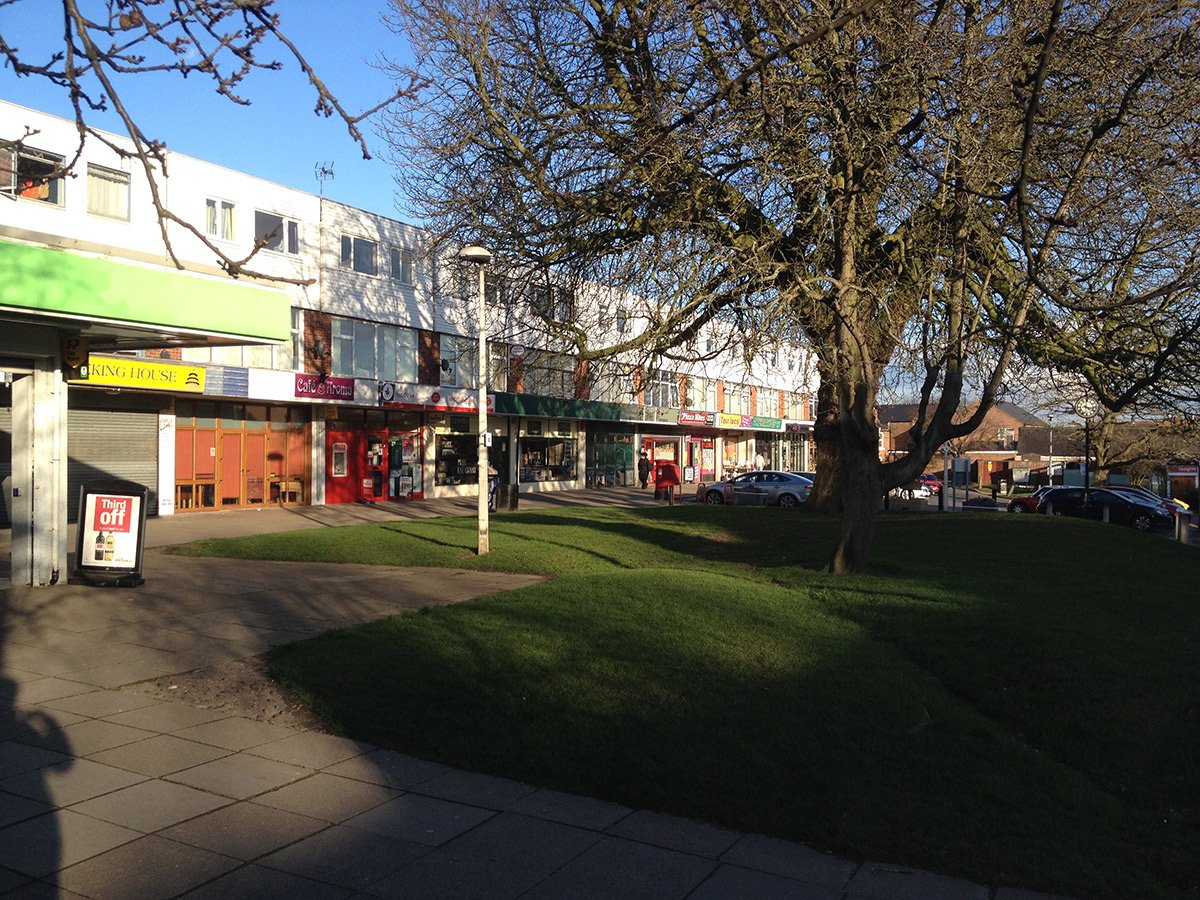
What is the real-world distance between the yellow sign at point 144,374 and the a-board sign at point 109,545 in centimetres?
1073

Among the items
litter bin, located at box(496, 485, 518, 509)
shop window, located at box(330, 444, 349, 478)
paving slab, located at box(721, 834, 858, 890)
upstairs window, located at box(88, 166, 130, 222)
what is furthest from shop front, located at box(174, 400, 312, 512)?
paving slab, located at box(721, 834, 858, 890)

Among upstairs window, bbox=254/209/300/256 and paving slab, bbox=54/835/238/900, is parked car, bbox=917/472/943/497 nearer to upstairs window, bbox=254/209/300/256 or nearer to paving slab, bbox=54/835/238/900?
upstairs window, bbox=254/209/300/256

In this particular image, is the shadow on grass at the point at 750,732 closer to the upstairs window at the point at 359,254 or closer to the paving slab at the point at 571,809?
the paving slab at the point at 571,809

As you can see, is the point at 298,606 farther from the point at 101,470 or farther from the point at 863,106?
the point at 101,470

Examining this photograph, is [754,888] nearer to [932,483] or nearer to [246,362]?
[246,362]

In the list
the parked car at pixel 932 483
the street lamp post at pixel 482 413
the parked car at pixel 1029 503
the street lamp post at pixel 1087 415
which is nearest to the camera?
the street lamp post at pixel 482 413

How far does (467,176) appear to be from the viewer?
1504 cm

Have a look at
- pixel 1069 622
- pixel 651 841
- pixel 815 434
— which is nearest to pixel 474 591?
pixel 1069 622

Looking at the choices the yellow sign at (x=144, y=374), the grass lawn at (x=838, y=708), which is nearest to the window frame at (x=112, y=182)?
the yellow sign at (x=144, y=374)

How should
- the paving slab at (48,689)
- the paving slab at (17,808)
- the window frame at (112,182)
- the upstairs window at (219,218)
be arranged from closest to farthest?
the paving slab at (17,808) < the paving slab at (48,689) < the window frame at (112,182) < the upstairs window at (219,218)

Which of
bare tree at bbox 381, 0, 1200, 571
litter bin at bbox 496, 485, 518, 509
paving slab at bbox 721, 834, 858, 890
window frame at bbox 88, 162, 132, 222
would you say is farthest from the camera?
litter bin at bbox 496, 485, 518, 509

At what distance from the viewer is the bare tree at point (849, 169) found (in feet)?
37.3

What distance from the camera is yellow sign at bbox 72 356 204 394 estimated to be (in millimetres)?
22359

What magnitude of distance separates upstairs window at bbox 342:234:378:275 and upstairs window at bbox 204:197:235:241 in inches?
171
